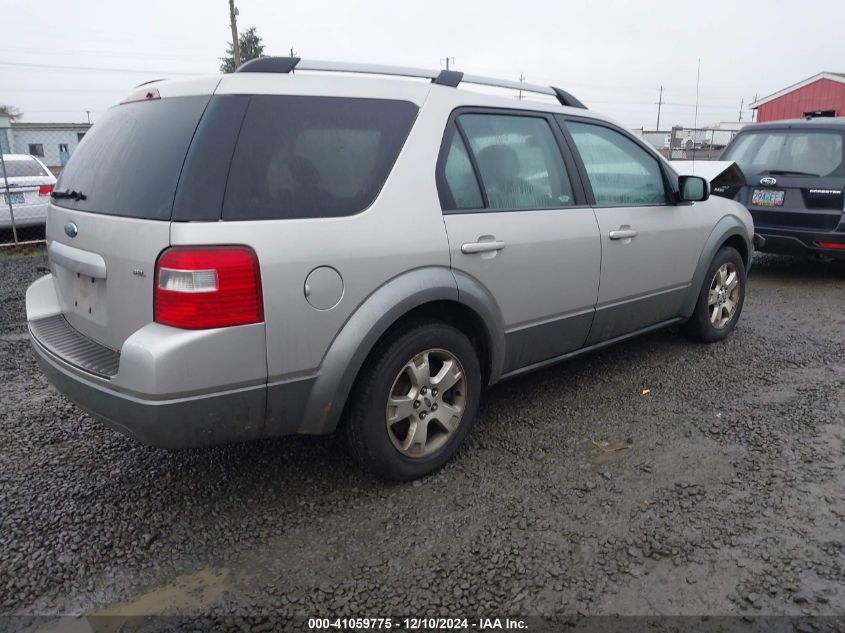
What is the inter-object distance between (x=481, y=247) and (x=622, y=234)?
3.92 ft

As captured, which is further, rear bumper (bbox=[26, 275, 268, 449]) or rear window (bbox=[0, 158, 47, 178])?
rear window (bbox=[0, 158, 47, 178])

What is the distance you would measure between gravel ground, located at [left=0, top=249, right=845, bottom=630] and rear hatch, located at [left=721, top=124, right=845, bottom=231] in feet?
11.1

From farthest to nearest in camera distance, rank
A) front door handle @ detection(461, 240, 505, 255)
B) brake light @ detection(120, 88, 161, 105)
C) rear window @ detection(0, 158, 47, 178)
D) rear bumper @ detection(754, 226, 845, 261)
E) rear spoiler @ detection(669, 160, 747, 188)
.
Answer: rear window @ detection(0, 158, 47, 178) → rear bumper @ detection(754, 226, 845, 261) → rear spoiler @ detection(669, 160, 747, 188) → front door handle @ detection(461, 240, 505, 255) → brake light @ detection(120, 88, 161, 105)

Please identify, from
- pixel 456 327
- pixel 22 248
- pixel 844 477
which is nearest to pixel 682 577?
pixel 844 477

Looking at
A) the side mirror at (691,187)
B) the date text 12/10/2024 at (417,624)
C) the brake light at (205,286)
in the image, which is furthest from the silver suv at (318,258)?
the side mirror at (691,187)

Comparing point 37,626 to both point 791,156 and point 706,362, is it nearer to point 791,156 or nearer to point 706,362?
point 706,362

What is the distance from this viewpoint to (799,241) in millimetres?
6898

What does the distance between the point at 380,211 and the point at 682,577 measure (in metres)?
1.83

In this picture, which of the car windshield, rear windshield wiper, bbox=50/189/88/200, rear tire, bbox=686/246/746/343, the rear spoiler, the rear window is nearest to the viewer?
rear windshield wiper, bbox=50/189/88/200

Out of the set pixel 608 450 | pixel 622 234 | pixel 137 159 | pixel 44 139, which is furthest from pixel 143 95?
pixel 44 139

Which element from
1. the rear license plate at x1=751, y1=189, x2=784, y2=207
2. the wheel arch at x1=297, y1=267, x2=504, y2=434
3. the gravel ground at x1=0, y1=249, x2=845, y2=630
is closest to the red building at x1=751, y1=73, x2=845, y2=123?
the rear license plate at x1=751, y1=189, x2=784, y2=207

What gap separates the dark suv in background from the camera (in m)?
6.73

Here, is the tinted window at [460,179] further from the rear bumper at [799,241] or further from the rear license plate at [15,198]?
the rear license plate at [15,198]

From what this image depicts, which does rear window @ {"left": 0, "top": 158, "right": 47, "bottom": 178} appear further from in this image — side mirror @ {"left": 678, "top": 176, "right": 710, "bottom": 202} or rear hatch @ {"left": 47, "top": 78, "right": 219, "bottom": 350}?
side mirror @ {"left": 678, "top": 176, "right": 710, "bottom": 202}
